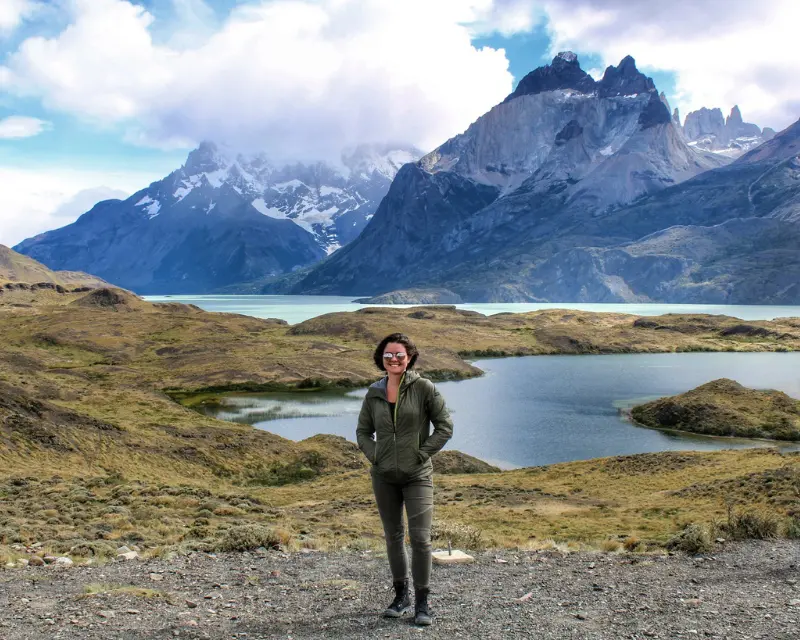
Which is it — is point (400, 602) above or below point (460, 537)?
above

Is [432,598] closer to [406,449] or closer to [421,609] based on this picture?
[421,609]

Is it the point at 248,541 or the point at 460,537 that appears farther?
the point at 460,537

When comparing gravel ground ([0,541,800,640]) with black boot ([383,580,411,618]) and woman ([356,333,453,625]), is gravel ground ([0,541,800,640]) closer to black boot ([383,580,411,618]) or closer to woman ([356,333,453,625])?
black boot ([383,580,411,618])

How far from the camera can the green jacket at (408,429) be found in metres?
10.6

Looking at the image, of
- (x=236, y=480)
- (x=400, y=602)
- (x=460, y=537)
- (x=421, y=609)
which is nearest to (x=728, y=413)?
(x=236, y=480)

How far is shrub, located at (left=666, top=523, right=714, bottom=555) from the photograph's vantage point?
15.9 meters

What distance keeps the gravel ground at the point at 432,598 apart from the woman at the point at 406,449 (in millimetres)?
938

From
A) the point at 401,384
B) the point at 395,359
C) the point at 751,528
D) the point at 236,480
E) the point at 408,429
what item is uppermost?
the point at 395,359

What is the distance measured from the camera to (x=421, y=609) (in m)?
10.6

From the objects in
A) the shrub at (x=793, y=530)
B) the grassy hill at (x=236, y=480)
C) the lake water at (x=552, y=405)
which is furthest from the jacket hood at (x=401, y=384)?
the lake water at (x=552, y=405)

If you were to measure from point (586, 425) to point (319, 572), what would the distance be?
180 feet

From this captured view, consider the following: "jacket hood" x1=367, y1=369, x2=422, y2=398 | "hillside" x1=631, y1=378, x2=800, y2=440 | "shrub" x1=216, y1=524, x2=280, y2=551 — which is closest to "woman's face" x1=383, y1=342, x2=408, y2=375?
"jacket hood" x1=367, y1=369, x2=422, y2=398

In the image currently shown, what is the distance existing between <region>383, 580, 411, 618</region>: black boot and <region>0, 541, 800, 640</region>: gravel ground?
174mm

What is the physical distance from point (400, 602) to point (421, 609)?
1.65ft
